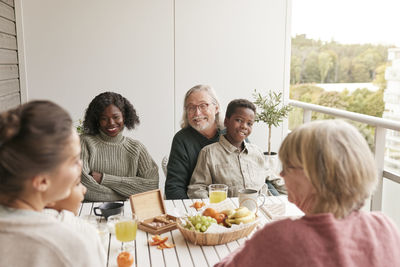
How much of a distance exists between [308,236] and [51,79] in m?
2.97

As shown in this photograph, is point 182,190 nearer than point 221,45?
Yes

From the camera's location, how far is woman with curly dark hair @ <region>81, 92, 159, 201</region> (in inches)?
98.0

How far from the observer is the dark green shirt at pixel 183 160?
2490 millimetres

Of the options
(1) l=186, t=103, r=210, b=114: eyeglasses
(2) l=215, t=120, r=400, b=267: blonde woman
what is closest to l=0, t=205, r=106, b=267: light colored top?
(2) l=215, t=120, r=400, b=267: blonde woman

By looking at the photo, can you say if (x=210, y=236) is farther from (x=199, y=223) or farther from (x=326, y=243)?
(x=326, y=243)

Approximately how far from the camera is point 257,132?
12.4 ft

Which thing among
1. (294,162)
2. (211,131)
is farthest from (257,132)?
(294,162)

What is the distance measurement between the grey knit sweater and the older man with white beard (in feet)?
0.49

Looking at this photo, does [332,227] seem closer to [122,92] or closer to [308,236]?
[308,236]

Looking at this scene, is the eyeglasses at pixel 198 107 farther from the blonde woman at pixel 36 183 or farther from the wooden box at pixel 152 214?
the blonde woman at pixel 36 183

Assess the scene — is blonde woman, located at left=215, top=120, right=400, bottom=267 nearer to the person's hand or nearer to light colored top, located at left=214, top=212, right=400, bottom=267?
light colored top, located at left=214, top=212, right=400, bottom=267

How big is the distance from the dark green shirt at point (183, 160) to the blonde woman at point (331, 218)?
1428mm

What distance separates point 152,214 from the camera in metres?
1.87

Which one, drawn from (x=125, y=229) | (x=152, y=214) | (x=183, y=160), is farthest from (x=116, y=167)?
(x=125, y=229)
